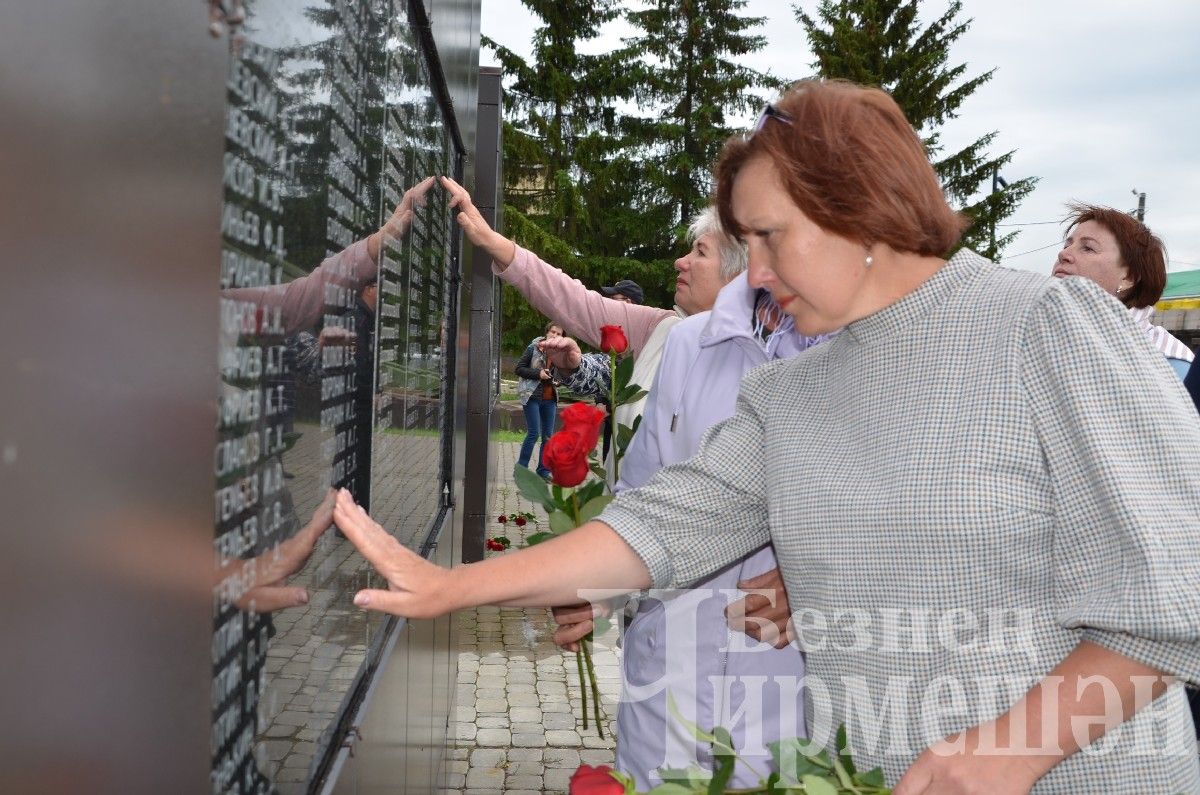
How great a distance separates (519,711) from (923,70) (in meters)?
26.5

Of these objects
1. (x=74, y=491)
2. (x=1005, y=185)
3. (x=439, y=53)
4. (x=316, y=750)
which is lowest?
(x=316, y=750)

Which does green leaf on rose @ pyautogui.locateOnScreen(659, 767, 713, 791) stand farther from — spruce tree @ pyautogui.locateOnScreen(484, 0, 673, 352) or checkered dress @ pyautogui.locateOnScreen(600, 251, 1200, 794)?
spruce tree @ pyautogui.locateOnScreen(484, 0, 673, 352)

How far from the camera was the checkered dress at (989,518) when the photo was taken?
1478 mm

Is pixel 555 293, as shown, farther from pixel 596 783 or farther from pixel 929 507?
pixel 596 783

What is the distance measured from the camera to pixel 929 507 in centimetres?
164

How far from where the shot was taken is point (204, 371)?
0.97m

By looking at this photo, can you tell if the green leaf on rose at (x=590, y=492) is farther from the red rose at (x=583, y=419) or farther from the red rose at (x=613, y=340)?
the red rose at (x=613, y=340)

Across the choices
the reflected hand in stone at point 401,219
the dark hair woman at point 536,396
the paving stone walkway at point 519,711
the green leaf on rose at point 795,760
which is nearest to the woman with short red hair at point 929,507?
the green leaf on rose at point 795,760

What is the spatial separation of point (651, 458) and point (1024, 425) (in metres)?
1.38

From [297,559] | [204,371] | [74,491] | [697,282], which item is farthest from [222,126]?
[697,282]

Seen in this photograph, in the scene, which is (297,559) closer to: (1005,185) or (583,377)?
(583,377)

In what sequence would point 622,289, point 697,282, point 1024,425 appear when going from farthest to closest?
1. point 622,289
2. point 697,282
3. point 1024,425

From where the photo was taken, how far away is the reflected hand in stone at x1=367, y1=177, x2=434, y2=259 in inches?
79.2

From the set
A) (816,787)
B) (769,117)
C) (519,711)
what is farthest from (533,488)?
(519,711)
